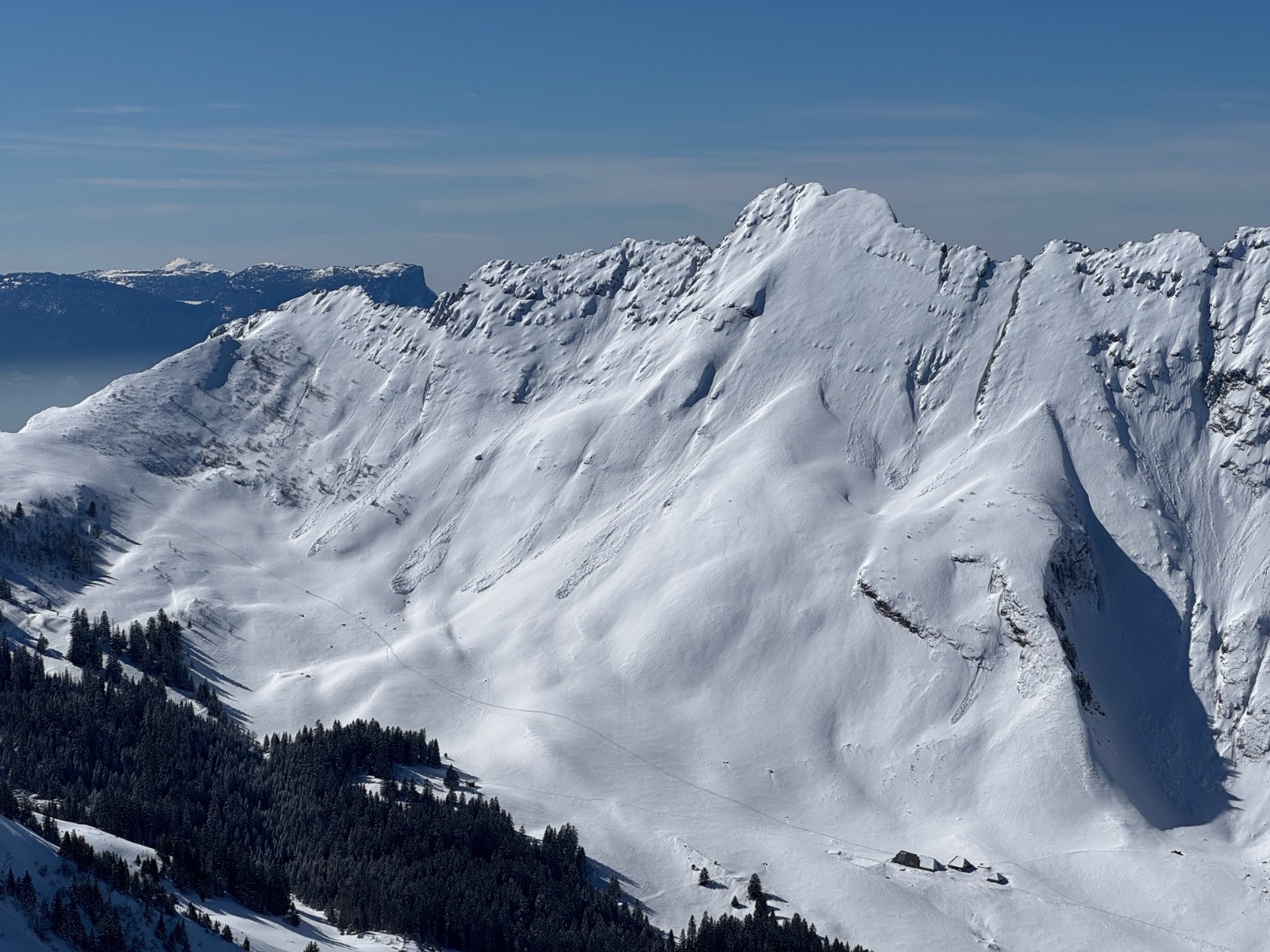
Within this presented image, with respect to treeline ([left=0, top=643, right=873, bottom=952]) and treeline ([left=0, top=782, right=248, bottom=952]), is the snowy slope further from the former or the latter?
treeline ([left=0, top=643, right=873, bottom=952])

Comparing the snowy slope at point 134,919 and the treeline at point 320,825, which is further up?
the treeline at point 320,825

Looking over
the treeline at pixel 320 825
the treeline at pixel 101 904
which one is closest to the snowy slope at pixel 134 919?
the treeline at pixel 101 904

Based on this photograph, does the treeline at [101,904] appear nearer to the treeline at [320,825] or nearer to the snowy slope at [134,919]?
the snowy slope at [134,919]

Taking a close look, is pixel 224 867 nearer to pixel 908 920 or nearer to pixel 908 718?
pixel 908 920

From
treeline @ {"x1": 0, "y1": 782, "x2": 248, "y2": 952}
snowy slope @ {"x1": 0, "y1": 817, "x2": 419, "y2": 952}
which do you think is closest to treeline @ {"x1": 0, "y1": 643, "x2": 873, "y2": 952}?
snowy slope @ {"x1": 0, "y1": 817, "x2": 419, "y2": 952}

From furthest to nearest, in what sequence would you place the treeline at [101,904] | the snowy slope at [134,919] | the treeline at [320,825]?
A: the treeline at [320,825] → the treeline at [101,904] → the snowy slope at [134,919]

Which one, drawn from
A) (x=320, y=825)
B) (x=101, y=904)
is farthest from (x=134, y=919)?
(x=320, y=825)

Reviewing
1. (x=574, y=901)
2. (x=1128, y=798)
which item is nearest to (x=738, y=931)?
(x=574, y=901)

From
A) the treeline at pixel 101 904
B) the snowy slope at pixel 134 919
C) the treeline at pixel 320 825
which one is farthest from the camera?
the treeline at pixel 320 825
